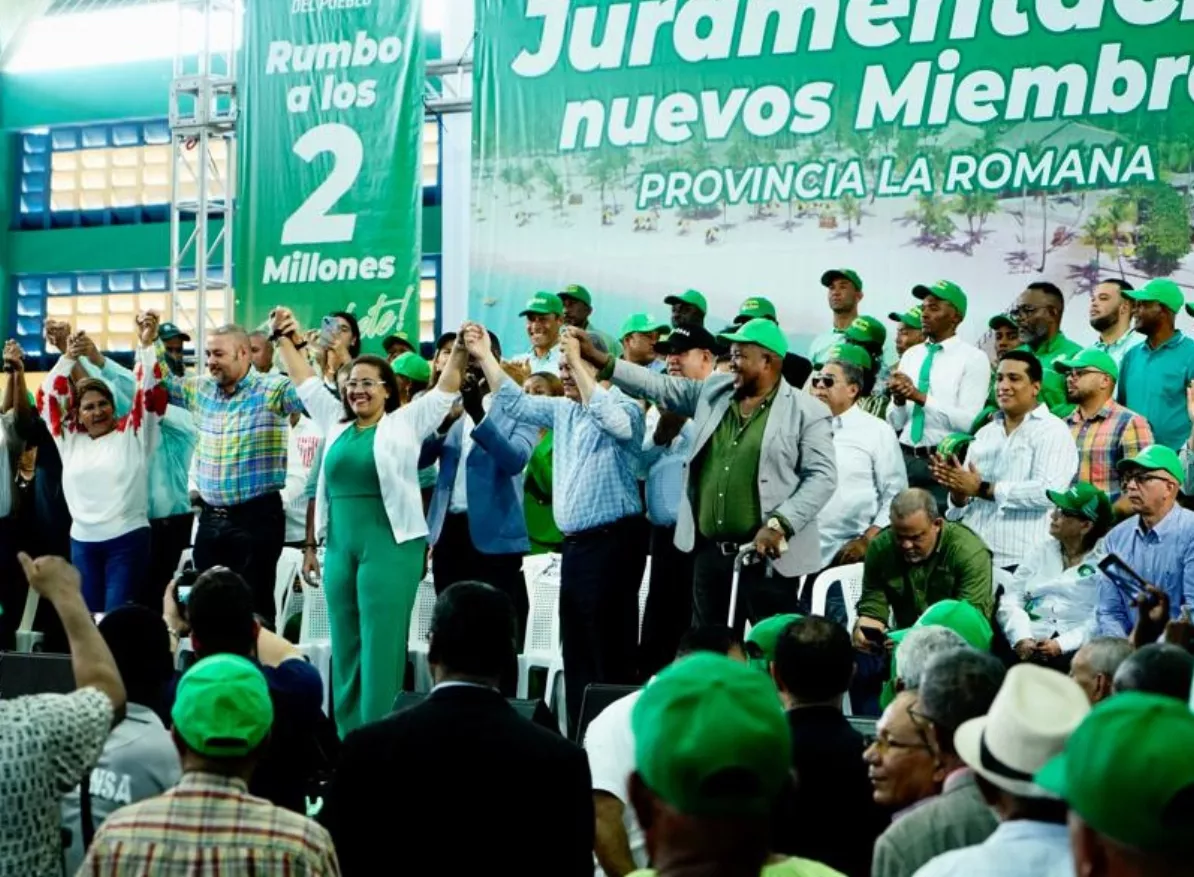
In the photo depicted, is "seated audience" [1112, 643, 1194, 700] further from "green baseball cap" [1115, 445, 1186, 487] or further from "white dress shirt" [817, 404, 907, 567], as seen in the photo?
"white dress shirt" [817, 404, 907, 567]

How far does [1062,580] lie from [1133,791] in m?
5.29

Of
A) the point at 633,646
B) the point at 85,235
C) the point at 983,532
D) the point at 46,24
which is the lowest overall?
the point at 633,646

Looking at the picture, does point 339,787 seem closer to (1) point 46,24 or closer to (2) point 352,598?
(2) point 352,598

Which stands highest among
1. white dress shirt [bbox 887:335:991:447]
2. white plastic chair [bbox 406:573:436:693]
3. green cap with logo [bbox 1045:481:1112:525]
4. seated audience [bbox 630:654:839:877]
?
white dress shirt [bbox 887:335:991:447]

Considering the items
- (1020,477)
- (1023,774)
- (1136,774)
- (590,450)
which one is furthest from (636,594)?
(1136,774)

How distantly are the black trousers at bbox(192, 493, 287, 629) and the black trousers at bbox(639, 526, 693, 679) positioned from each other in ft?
6.09

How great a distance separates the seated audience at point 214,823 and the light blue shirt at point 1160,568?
13.6 feet

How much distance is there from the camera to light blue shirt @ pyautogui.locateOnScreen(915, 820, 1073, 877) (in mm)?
2561

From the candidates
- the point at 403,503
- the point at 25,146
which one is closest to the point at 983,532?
the point at 403,503

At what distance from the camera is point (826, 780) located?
12.5 ft

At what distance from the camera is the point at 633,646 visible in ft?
23.8

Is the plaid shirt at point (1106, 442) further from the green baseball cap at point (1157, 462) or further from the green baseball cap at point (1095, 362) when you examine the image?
the green baseball cap at point (1157, 462)

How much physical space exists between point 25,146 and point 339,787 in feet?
59.3

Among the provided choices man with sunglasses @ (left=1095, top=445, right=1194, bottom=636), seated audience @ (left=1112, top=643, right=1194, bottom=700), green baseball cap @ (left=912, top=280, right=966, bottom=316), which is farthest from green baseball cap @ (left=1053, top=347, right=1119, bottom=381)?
seated audience @ (left=1112, top=643, right=1194, bottom=700)
